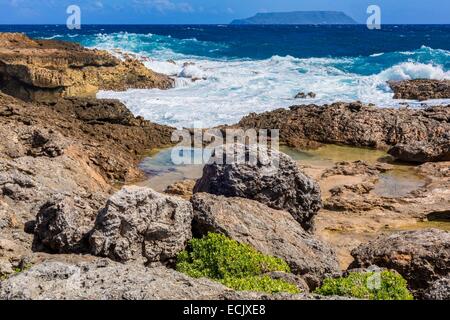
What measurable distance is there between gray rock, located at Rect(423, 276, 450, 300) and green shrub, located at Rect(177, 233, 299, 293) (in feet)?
5.72

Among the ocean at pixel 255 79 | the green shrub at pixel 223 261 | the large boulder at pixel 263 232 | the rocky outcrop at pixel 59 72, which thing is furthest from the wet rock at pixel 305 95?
the green shrub at pixel 223 261

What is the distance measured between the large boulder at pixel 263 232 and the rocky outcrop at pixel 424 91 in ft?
74.6

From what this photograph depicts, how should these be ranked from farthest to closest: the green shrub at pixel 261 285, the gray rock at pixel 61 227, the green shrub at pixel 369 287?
the gray rock at pixel 61 227 → the green shrub at pixel 369 287 → the green shrub at pixel 261 285

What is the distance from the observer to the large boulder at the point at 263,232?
7.32 m

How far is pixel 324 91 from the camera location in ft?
107

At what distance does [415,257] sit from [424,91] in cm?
2314

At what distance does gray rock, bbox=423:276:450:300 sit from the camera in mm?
5578

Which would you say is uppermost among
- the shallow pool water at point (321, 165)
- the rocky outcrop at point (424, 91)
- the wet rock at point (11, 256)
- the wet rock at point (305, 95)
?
the rocky outcrop at point (424, 91)

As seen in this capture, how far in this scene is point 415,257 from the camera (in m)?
7.67

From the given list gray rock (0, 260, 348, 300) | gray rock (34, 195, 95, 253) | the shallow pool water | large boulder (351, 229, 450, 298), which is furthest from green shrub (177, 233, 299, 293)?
the shallow pool water

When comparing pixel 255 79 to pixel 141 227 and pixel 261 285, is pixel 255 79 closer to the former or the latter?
pixel 141 227

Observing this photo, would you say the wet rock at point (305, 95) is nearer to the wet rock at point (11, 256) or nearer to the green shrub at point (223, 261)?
the green shrub at point (223, 261)

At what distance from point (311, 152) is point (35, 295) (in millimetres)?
15709

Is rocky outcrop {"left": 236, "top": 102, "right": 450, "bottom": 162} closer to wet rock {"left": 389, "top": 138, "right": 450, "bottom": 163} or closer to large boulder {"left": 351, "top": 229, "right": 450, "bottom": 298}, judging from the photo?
wet rock {"left": 389, "top": 138, "right": 450, "bottom": 163}
